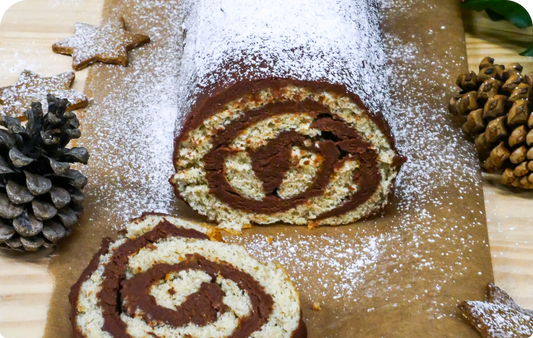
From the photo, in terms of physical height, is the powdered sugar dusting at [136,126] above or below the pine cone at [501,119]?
below

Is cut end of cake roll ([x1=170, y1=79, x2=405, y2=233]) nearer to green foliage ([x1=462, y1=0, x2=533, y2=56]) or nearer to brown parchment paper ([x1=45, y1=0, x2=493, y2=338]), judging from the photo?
brown parchment paper ([x1=45, y1=0, x2=493, y2=338])

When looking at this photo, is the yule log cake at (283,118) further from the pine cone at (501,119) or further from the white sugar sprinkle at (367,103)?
the pine cone at (501,119)

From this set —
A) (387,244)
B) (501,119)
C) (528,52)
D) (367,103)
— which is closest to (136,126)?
(367,103)

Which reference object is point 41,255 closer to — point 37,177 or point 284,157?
point 37,177

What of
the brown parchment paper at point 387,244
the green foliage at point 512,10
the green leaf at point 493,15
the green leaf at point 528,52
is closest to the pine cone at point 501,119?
the brown parchment paper at point 387,244

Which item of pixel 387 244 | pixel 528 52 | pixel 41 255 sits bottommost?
pixel 41 255

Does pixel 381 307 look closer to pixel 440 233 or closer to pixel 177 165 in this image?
pixel 440 233

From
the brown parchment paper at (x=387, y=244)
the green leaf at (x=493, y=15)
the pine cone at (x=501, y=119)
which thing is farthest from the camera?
the green leaf at (x=493, y=15)

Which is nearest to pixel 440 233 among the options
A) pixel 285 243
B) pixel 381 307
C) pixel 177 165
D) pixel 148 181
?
pixel 381 307
